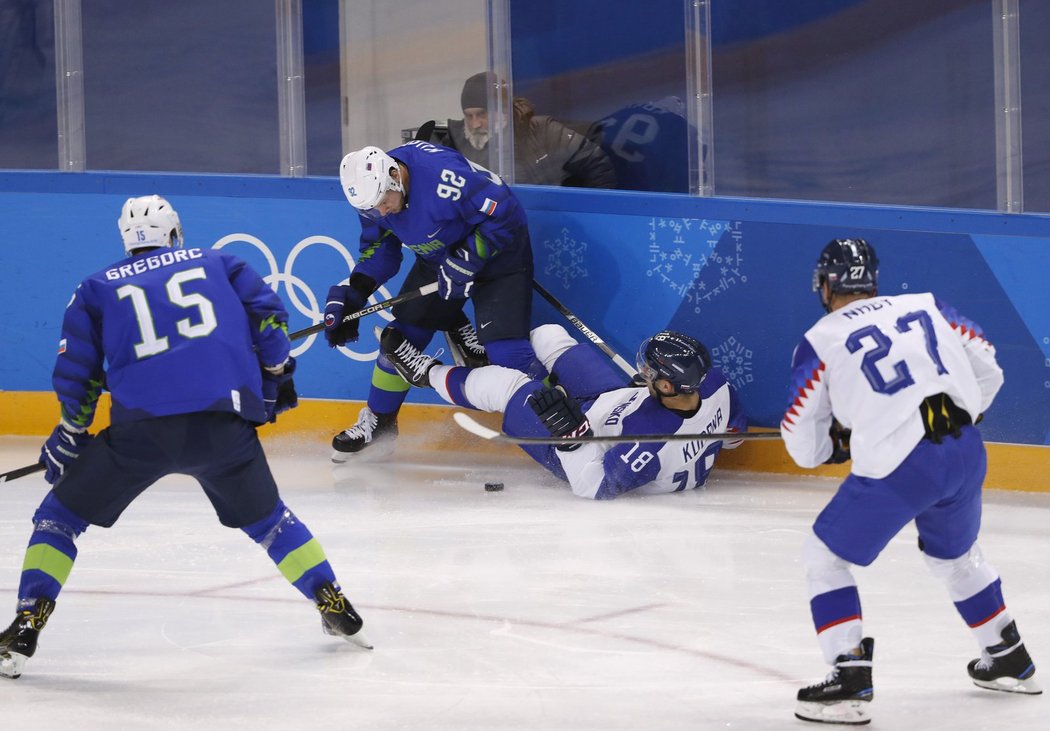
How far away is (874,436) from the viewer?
3.18 meters

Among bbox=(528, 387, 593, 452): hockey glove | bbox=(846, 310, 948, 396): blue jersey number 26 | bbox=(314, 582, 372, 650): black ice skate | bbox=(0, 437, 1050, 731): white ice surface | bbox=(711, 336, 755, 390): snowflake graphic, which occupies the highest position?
bbox=(846, 310, 948, 396): blue jersey number 26

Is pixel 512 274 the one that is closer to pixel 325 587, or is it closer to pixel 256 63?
pixel 256 63

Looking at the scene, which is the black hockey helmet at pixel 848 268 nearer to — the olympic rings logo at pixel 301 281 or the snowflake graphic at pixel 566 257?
the snowflake graphic at pixel 566 257

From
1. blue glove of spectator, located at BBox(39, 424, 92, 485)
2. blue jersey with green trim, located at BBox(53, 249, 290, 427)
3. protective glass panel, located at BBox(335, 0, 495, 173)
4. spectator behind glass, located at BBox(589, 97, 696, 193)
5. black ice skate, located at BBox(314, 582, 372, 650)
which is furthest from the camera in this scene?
protective glass panel, located at BBox(335, 0, 495, 173)

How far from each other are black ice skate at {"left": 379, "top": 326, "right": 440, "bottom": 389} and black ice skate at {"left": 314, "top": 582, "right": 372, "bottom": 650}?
7.70 ft

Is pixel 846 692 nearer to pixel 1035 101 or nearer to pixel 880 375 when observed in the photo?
pixel 880 375

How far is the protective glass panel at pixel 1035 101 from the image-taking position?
549 centimetres

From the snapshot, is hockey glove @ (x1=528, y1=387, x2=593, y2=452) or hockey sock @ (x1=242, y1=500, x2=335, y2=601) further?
hockey glove @ (x1=528, y1=387, x2=593, y2=452)

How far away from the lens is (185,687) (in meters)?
3.62

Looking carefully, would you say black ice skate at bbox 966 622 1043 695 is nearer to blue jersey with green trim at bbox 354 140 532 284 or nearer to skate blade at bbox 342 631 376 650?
skate blade at bbox 342 631 376 650

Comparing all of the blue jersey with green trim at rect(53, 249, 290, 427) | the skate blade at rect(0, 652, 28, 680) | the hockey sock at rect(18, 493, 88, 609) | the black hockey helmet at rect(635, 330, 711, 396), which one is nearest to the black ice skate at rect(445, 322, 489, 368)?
the black hockey helmet at rect(635, 330, 711, 396)

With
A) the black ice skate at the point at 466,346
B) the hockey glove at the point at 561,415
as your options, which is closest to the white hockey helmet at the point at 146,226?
the hockey glove at the point at 561,415

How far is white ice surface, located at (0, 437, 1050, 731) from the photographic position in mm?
3418

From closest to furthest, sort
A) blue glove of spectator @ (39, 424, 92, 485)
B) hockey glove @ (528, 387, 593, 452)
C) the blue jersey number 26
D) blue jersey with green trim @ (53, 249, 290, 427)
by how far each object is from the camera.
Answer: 1. the blue jersey number 26
2. blue jersey with green trim @ (53, 249, 290, 427)
3. blue glove of spectator @ (39, 424, 92, 485)
4. hockey glove @ (528, 387, 593, 452)
